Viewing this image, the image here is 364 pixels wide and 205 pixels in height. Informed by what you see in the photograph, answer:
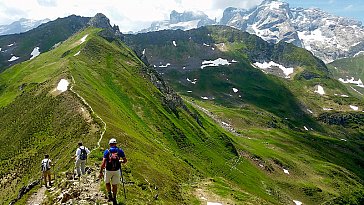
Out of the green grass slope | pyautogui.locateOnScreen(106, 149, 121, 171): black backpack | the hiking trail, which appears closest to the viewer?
pyautogui.locateOnScreen(106, 149, 121, 171): black backpack

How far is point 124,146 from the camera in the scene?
67500 millimetres

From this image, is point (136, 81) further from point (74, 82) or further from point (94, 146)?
point (94, 146)

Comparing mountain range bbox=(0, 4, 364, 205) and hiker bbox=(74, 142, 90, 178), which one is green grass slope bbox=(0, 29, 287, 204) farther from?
hiker bbox=(74, 142, 90, 178)

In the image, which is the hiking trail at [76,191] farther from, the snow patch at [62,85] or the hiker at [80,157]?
the snow patch at [62,85]

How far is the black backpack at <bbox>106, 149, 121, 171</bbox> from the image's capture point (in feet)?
95.4

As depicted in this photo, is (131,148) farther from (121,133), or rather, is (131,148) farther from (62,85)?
(62,85)

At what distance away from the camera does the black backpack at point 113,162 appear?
29078 mm

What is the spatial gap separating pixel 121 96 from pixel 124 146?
72173mm

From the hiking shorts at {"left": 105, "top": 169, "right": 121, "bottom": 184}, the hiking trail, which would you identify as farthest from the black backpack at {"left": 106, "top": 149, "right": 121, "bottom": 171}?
the hiking trail

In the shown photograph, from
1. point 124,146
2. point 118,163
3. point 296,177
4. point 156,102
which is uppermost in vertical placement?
point 118,163

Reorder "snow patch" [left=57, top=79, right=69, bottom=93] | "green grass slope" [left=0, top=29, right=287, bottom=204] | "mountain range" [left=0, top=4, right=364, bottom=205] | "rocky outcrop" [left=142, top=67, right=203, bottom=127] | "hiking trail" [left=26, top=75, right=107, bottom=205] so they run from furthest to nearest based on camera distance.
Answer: "rocky outcrop" [left=142, top=67, right=203, bottom=127] < "snow patch" [left=57, top=79, right=69, bottom=93] < "green grass slope" [left=0, top=29, right=287, bottom=204] < "mountain range" [left=0, top=4, right=364, bottom=205] < "hiking trail" [left=26, top=75, right=107, bottom=205]

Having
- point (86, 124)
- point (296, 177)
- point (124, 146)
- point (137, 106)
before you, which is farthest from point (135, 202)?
point (296, 177)

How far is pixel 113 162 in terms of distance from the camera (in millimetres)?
29141

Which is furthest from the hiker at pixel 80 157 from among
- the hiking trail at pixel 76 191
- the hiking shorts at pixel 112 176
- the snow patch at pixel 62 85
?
the snow patch at pixel 62 85
